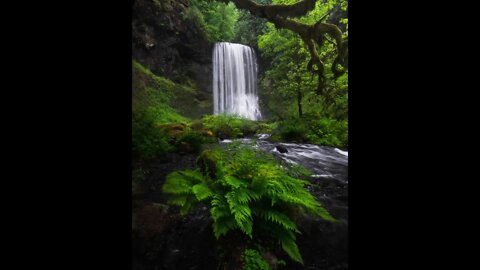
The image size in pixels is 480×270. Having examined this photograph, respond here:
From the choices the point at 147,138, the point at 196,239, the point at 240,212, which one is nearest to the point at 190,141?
the point at 147,138

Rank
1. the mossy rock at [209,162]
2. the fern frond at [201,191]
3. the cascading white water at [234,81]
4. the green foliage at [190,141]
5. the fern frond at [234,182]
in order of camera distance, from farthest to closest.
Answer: the cascading white water at [234,81], the green foliage at [190,141], the mossy rock at [209,162], the fern frond at [234,182], the fern frond at [201,191]

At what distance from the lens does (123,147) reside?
1.18 meters

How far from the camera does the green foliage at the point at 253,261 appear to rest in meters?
2.72

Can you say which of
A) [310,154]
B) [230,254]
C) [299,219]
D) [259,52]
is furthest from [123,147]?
[259,52]

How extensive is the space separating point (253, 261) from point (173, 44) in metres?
15.7

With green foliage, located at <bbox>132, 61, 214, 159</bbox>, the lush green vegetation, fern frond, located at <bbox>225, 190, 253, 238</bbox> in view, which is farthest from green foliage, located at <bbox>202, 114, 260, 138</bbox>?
fern frond, located at <bbox>225, 190, 253, 238</bbox>

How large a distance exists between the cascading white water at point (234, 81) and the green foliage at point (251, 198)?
44.5 feet

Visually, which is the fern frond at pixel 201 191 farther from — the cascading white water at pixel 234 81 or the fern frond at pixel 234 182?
the cascading white water at pixel 234 81

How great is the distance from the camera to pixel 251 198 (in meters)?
3.27

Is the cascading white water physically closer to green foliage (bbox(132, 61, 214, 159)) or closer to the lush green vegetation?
the lush green vegetation

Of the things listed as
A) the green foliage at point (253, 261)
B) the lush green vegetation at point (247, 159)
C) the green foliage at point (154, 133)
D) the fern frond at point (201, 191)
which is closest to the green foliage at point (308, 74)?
the lush green vegetation at point (247, 159)

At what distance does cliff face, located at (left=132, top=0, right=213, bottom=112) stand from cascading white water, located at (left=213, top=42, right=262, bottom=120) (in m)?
0.57

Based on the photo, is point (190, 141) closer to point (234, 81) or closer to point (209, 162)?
point (209, 162)
